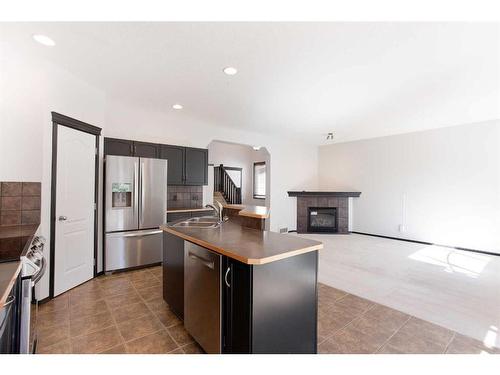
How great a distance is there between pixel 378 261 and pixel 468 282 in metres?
1.16

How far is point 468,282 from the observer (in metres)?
3.14

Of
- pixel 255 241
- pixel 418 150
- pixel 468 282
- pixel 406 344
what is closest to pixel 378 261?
pixel 468 282

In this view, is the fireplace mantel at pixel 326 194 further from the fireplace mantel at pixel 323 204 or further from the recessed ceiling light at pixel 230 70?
the recessed ceiling light at pixel 230 70

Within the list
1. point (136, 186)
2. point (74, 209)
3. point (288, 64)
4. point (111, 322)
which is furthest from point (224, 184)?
point (111, 322)

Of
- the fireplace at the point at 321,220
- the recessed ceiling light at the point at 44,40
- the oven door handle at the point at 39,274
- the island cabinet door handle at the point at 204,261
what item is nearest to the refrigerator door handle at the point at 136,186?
the recessed ceiling light at the point at 44,40

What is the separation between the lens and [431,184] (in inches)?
201

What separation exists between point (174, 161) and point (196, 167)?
447mm

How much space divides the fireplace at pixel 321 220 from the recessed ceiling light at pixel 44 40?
20.0 feet

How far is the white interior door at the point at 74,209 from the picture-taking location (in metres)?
2.69

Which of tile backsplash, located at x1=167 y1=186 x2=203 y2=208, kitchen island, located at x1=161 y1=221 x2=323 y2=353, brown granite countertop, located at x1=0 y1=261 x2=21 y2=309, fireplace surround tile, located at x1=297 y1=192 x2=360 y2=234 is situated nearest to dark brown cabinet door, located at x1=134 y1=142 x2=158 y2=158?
tile backsplash, located at x1=167 y1=186 x2=203 y2=208

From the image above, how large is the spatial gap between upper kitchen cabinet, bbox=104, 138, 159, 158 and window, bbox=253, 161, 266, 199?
199 inches

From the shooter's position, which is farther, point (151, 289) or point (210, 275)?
point (151, 289)
